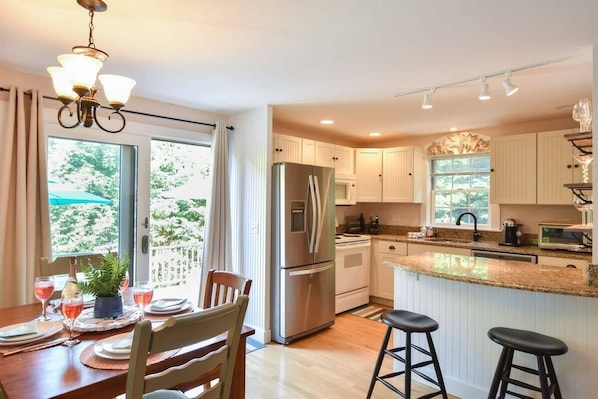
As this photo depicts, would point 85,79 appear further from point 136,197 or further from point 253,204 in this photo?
point 253,204

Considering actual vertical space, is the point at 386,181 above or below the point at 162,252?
above

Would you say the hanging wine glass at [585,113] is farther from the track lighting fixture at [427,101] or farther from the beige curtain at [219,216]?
the beige curtain at [219,216]

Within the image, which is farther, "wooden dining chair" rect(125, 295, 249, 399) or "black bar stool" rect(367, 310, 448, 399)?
"black bar stool" rect(367, 310, 448, 399)

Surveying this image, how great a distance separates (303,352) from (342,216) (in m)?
2.56

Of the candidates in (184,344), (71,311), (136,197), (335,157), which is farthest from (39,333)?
(335,157)

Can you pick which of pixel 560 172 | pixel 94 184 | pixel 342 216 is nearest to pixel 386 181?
pixel 342 216

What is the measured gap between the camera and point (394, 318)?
235 cm

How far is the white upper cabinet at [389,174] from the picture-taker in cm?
502

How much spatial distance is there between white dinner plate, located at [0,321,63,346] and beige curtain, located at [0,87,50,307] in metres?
1.12

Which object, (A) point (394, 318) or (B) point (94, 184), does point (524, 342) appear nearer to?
(A) point (394, 318)

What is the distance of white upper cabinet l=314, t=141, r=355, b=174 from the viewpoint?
4.53 m

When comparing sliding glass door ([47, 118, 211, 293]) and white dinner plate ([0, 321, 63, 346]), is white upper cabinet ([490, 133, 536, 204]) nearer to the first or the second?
sliding glass door ([47, 118, 211, 293])

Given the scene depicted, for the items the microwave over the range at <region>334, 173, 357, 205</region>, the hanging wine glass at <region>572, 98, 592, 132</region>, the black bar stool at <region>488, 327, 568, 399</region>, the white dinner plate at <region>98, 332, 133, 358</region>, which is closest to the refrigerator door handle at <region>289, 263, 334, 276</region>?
the microwave over the range at <region>334, 173, 357, 205</region>

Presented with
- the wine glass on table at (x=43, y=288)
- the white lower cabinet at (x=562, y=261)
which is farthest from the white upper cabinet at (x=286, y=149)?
the white lower cabinet at (x=562, y=261)
